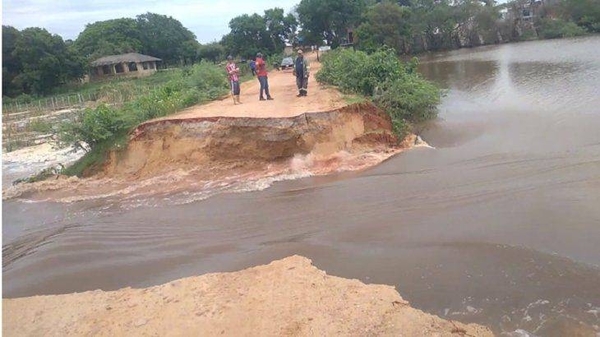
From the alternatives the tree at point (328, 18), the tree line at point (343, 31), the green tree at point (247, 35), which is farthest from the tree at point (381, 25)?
the green tree at point (247, 35)

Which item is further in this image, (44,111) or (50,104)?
(50,104)

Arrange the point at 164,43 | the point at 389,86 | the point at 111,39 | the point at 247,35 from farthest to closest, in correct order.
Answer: the point at 164,43 → the point at 111,39 → the point at 247,35 → the point at 389,86

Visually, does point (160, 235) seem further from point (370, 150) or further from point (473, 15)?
point (473, 15)

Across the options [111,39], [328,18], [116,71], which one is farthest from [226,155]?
[111,39]

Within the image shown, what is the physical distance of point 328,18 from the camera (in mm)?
52750

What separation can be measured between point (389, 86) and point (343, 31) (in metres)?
42.8

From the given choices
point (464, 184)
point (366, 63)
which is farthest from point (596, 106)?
point (464, 184)

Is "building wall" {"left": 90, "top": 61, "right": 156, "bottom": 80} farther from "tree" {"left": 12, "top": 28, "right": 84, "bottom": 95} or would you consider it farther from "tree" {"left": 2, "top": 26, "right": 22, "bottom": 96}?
"tree" {"left": 2, "top": 26, "right": 22, "bottom": 96}

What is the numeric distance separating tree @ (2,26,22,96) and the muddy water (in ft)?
137

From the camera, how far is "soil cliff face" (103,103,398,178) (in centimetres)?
1174

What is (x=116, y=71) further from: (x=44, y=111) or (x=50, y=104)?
(x=44, y=111)

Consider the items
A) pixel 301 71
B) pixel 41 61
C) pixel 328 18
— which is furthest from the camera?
pixel 328 18

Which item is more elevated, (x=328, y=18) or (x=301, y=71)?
(x=328, y=18)

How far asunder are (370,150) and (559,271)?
6912 millimetres
